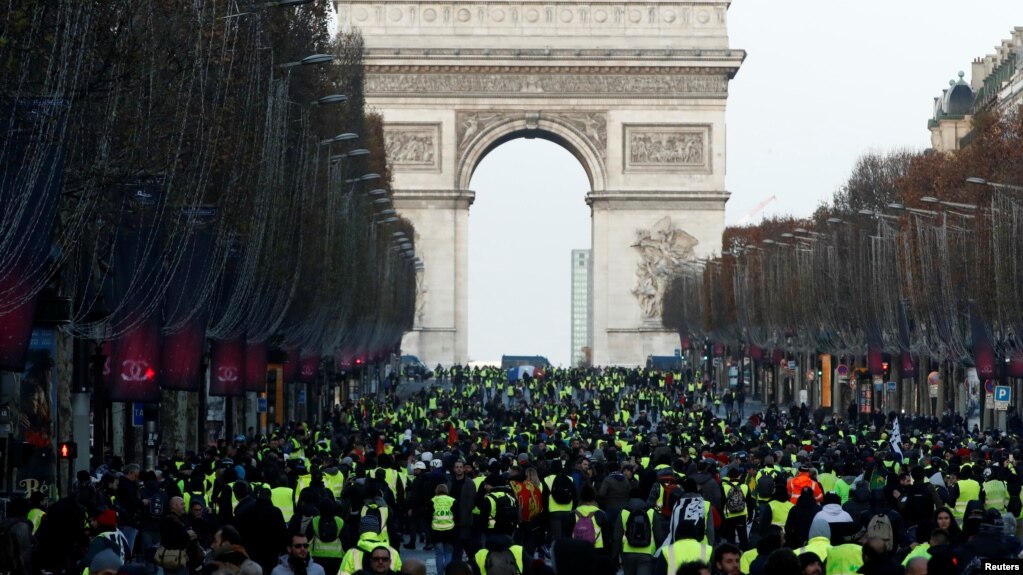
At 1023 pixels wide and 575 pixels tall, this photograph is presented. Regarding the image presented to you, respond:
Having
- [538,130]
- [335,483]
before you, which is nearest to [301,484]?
[335,483]

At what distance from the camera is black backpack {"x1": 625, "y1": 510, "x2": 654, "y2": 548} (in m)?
21.9

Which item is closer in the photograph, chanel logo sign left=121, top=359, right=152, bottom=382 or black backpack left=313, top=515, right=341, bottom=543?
black backpack left=313, top=515, right=341, bottom=543

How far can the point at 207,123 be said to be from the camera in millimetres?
35094

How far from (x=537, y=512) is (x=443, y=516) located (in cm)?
107

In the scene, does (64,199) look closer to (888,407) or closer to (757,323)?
(888,407)

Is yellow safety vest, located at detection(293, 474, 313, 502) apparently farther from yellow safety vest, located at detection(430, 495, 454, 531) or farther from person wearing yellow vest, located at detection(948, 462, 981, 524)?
person wearing yellow vest, located at detection(948, 462, 981, 524)

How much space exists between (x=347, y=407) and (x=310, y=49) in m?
16.2

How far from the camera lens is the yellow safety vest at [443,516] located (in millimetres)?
25438

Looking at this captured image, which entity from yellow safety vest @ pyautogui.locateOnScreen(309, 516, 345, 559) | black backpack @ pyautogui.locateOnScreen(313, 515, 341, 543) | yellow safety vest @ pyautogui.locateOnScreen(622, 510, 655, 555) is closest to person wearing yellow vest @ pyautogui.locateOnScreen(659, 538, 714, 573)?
yellow safety vest @ pyautogui.locateOnScreen(622, 510, 655, 555)

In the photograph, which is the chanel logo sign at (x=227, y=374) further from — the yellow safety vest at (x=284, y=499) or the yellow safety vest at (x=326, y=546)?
the yellow safety vest at (x=326, y=546)

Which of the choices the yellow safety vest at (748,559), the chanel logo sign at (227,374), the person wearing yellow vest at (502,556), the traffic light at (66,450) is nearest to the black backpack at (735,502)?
the yellow safety vest at (748,559)

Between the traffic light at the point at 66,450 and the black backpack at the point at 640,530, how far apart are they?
1145 centimetres

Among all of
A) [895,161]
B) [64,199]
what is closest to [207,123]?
[64,199]

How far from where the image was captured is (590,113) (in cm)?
10862
